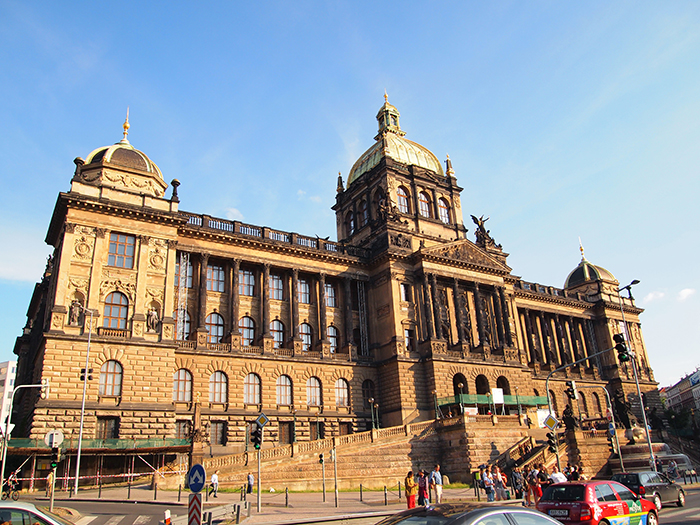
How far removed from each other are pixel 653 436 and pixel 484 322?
20658mm

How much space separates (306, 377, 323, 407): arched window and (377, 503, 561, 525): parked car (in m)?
41.6

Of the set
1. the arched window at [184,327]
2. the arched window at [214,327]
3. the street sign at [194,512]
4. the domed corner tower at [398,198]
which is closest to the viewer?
the street sign at [194,512]

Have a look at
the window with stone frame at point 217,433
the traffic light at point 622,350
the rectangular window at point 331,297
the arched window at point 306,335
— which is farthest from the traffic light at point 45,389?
the traffic light at point 622,350

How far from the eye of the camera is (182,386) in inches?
1754

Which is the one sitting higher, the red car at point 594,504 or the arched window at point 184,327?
the arched window at point 184,327

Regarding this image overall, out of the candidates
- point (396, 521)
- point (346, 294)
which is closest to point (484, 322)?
point (346, 294)

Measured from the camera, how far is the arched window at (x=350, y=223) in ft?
225

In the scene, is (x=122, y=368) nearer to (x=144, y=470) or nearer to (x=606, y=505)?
(x=144, y=470)

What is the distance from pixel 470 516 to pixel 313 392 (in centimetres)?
4307

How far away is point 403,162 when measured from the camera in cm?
6756

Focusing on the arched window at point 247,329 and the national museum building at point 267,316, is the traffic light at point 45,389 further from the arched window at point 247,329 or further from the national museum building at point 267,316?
the arched window at point 247,329

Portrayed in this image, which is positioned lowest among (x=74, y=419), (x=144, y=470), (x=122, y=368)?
(x=144, y=470)

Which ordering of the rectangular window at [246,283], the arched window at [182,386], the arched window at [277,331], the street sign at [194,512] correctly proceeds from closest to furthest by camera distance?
the street sign at [194,512] < the arched window at [182,386] < the rectangular window at [246,283] < the arched window at [277,331]

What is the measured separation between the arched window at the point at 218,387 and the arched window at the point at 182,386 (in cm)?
171
